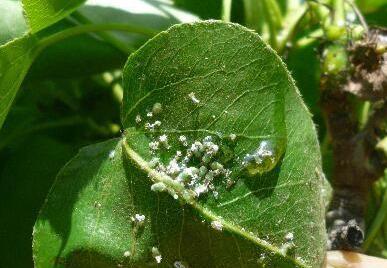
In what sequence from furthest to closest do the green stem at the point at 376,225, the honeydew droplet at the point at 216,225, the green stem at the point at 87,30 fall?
the green stem at the point at 376,225
the green stem at the point at 87,30
the honeydew droplet at the point at 216,225

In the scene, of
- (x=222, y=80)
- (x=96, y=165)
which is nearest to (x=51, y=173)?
(x=96, y=165)

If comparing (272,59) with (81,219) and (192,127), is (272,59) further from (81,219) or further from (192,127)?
(81,219)

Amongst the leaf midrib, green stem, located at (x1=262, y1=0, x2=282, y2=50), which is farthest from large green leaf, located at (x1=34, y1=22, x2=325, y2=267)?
green stem, located at (x1=262, y1=0, x2=282, y2=50)

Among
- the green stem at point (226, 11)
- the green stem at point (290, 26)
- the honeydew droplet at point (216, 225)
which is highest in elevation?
the green stem at point (226, 11)

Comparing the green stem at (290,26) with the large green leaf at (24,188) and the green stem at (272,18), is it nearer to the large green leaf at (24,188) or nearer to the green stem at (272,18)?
the green stem at (272,18)

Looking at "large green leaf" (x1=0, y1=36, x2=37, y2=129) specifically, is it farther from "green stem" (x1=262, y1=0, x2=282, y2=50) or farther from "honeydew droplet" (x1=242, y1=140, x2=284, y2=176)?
"green stem" (x1=262, y1=0, x2=282, y2=50)

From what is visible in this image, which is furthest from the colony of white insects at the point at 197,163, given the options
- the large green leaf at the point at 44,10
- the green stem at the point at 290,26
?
the green stem at the point at 290,26

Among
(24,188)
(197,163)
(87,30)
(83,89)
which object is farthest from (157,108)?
(83,89)
